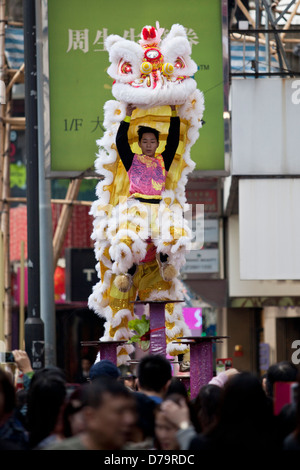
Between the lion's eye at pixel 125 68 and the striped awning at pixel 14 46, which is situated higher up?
the striped awning at pixel 14 46

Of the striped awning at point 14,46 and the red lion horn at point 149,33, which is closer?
the red lion horn at point 149,33

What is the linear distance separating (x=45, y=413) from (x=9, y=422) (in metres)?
0.21

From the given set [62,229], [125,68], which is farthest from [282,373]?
[62,229]

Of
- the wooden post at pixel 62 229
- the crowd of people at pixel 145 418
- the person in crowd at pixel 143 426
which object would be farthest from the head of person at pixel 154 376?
the wooden post at pixel 62 229

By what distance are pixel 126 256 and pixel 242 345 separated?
36.3 ft

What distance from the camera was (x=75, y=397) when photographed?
220 inches

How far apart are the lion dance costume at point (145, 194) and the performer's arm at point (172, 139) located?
5 centimetres

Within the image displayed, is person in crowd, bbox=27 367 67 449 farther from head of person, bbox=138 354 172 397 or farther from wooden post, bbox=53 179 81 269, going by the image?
wooden post, bbox=53 179 81 269

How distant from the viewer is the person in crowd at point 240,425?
15.2 feet

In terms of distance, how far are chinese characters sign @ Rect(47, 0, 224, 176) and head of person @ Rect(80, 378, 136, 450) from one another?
10192 mm

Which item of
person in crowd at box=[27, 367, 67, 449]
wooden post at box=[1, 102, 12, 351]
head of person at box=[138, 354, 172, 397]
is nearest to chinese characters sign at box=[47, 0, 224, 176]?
wooden post at box=[1, 102, 12, 351]

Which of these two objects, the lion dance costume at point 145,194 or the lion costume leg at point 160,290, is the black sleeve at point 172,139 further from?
the lion costume leg at point 160,290

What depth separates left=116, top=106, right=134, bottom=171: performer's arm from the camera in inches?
419
